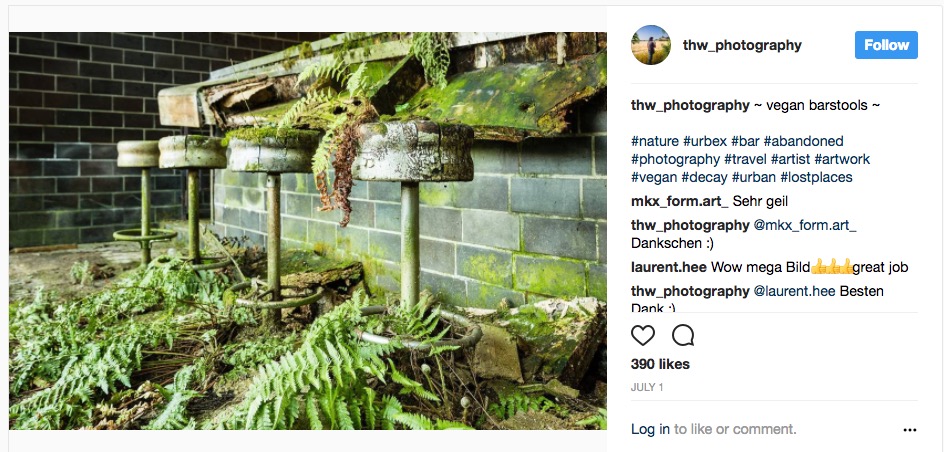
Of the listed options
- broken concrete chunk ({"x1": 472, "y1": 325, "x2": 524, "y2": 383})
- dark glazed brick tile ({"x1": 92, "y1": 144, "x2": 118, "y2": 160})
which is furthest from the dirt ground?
broken concrete chunk ({"x1": 472, "y1": 325, "x2": 524, "y2": 383})

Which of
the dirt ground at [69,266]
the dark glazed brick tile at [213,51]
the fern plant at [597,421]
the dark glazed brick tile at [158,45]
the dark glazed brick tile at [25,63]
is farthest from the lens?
the dark glazed brick tile at [213,51]

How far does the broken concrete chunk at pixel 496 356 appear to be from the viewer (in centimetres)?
271

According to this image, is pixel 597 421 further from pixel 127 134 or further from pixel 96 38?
pixel 96 38

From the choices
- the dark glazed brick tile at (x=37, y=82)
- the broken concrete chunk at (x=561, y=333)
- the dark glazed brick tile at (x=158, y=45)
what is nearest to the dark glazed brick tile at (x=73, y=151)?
the dark glazed brick tile at (x=37, y=82)

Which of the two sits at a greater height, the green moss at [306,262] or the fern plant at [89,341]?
the green moss at [306,262]
